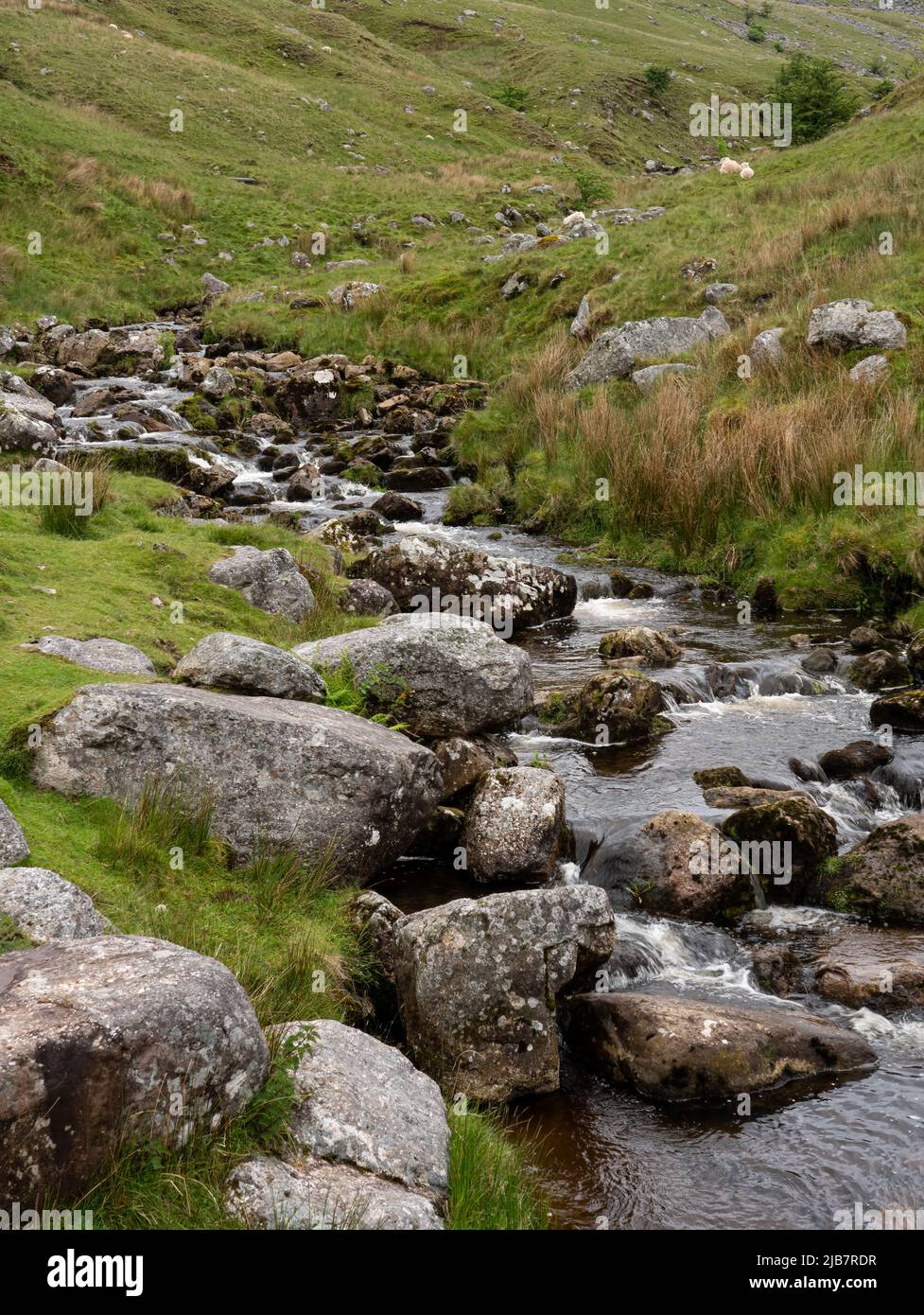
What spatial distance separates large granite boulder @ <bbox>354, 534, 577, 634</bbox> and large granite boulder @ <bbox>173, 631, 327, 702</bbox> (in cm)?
519

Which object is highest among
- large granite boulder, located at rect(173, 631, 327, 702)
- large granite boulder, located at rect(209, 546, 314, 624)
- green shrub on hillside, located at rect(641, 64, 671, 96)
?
green shrub on hillside, located at rect(641, 64, 671, 96)

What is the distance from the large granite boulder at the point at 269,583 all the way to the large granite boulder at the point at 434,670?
189 cm

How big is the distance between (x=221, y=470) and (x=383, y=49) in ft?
213

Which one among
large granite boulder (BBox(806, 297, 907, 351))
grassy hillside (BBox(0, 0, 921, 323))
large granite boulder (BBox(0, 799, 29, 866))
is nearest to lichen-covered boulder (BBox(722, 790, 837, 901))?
large granite boulder (BBox(0, 799, 29, 866))

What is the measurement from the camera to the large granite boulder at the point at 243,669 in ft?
25.6

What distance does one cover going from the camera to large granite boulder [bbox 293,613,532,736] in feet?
29.8

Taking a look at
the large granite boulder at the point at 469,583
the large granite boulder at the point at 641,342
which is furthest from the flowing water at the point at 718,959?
the large granite boulder at the point at 641,342

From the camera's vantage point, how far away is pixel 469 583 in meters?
13.5

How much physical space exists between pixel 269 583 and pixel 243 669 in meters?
3.95

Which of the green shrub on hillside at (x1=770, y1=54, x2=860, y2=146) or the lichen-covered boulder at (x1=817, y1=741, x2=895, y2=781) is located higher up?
the green shrub on hillside at (x1=770, y1=54, x2=860, y2=146)

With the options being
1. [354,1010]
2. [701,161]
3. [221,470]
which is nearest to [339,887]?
[354,1010]

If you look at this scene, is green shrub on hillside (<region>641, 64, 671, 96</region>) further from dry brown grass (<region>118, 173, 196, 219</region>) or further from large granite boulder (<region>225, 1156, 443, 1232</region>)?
large granite boulder (<region>225, 1156, 443, 1232</region>)

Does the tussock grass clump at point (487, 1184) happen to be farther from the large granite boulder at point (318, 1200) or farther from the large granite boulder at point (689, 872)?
the large granite boulder at point (689, 872)

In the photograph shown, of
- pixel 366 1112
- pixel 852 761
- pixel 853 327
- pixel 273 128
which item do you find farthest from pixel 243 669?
pixel 273 128
